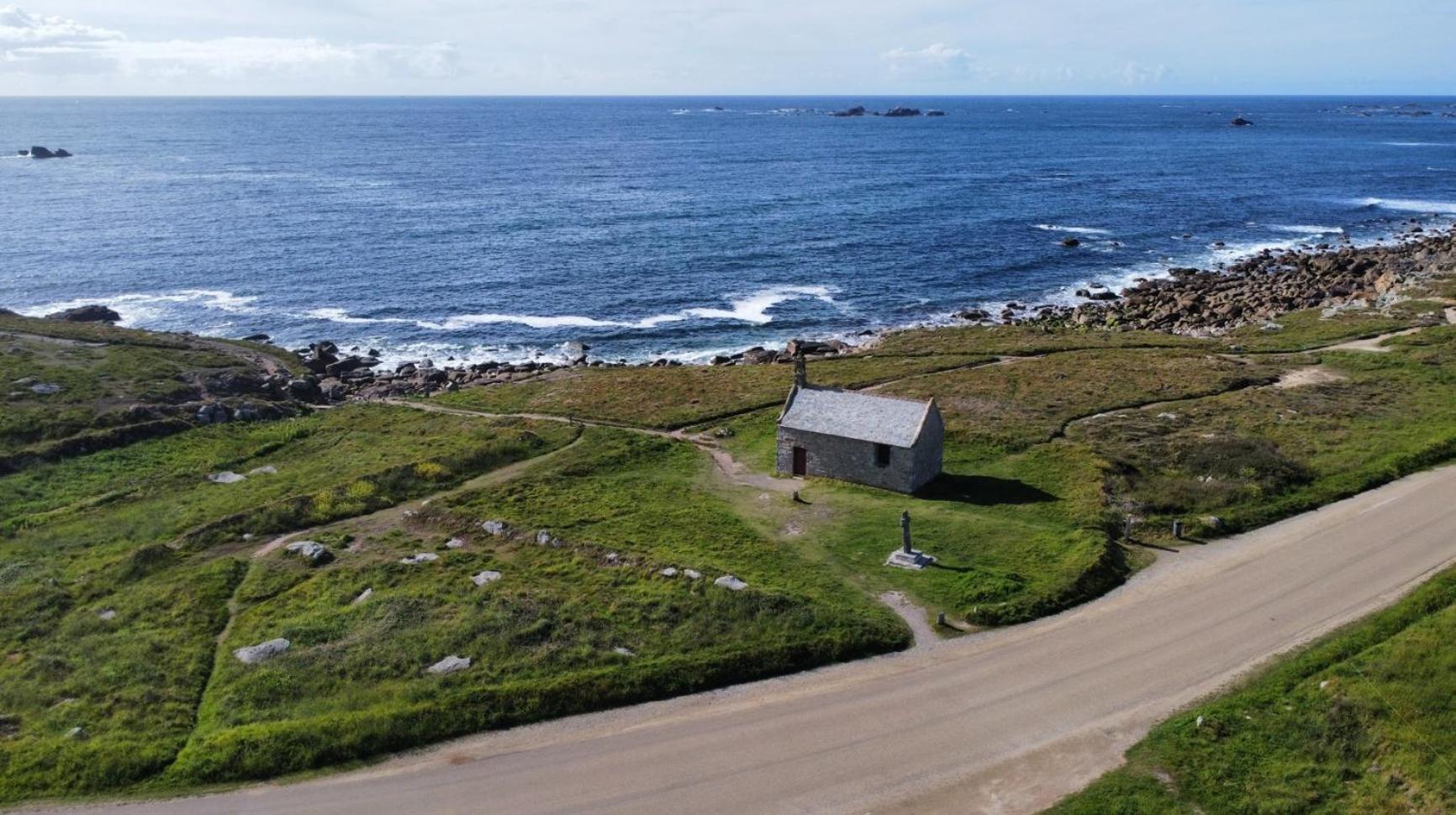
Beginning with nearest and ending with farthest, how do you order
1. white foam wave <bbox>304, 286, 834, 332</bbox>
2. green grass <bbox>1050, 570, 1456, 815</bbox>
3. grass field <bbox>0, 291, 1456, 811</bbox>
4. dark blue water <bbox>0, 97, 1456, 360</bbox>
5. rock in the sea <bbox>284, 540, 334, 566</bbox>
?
green grass <bbox>1050, 570, 1456, 815</bbox> → grass field <bbox>0, 291, 1456, 811</bbox> → rock in the sea <bbox>284, 540, 334, 566</bbox> → white foam wave <bbox>304, 286, 834, 332</bbox> → dark blue water <bbox>0, 97, 1456, 360</bbox>

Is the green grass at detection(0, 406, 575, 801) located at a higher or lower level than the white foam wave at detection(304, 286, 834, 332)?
lower

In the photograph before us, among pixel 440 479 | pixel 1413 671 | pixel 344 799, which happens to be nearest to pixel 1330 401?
pixel 1413 671

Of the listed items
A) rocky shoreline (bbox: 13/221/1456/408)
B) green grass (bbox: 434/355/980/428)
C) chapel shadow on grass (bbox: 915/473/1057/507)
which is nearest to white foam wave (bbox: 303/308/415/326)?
rocky shoreline (bbox: 13/221/1456/408)

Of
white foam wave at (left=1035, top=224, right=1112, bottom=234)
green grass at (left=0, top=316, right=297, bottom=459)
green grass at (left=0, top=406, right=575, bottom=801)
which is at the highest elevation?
white foam wave at (left=1035, top=224, right=1112, bottom=234)

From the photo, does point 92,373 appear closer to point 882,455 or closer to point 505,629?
point 505,629

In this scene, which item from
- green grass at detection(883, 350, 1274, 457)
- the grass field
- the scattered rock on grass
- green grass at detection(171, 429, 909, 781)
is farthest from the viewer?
green grass at detection(883, 350, 1274, 457)

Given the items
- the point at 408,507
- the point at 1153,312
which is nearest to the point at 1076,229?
the point at 1153,312

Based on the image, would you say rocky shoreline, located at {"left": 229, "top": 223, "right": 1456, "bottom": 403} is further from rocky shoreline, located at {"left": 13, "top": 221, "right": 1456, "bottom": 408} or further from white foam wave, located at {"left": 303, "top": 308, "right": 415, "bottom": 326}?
white foam wave, located at {"left": 303, "top": 308, "right": 415, "bottom": 326}
